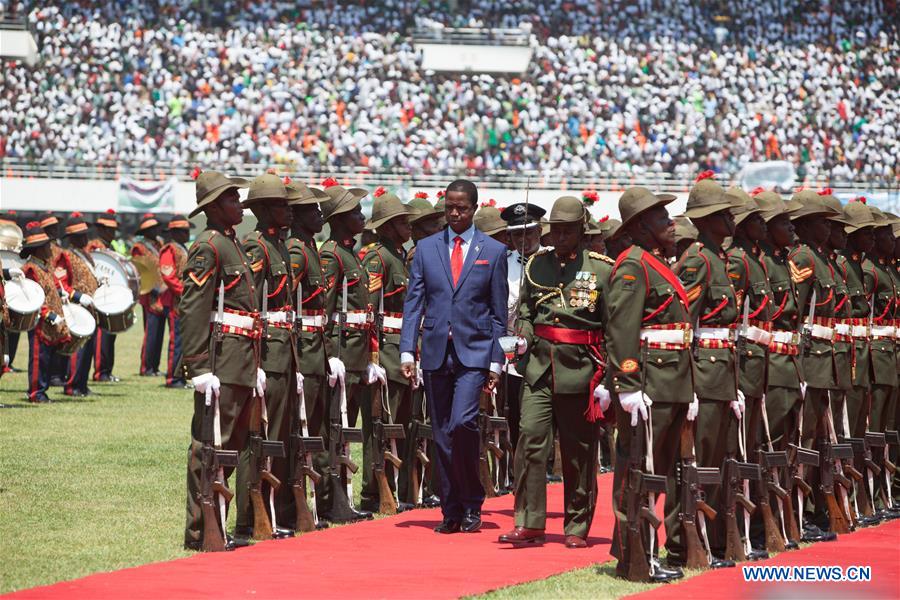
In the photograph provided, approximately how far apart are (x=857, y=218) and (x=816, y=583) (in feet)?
14.2

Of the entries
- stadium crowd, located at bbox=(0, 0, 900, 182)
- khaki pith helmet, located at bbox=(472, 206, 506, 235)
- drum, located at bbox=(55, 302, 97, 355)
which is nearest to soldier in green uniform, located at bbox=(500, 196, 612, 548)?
khaki pith helmet, located at bbox=(472, 206, 506, 235)

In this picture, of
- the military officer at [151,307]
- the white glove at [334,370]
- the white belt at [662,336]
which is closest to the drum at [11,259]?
the military officer at [151,307]

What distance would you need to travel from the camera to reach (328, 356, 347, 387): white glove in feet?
34.4

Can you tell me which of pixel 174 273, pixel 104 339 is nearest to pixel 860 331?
pixel 174 273

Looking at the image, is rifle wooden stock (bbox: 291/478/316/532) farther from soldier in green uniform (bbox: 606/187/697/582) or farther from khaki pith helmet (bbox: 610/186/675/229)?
khaki pith helmet (bbox: 610/186/675/229)

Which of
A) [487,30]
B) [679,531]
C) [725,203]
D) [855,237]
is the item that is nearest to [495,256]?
[725,203]

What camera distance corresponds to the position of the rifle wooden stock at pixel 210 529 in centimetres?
887

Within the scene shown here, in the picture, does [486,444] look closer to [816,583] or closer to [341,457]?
[341,457]

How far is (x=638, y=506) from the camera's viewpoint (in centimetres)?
806

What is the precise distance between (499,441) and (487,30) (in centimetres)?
3339

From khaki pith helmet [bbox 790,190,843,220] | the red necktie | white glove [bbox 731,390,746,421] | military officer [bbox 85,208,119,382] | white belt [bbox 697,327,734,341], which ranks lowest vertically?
military officer [bbox 85,208,119,382]

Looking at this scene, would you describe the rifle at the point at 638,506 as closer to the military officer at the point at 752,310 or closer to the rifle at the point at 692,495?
the rifle at the point at 692,495

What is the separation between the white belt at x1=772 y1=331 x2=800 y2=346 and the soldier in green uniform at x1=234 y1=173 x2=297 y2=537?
10.6 feet

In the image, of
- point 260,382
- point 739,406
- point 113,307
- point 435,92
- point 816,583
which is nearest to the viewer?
point 816,583
